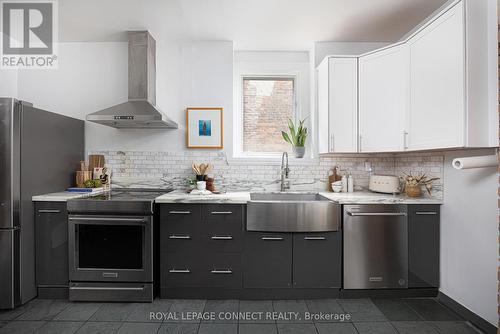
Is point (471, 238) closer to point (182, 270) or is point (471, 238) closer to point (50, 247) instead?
point (182, 270)

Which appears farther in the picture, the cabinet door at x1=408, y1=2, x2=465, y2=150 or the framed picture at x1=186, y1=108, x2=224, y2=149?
the framed picture at x1=186, y1=108, x2=224, y2=149

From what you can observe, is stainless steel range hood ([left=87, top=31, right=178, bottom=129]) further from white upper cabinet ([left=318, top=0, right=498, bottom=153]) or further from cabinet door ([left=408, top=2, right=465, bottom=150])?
cabinet door ([left=408, top=2, right=465, bottom=150])

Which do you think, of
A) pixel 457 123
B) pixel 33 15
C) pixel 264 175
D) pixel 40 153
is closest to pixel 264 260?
→ pixel 264 175

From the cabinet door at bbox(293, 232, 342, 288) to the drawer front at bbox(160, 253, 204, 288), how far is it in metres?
0.89

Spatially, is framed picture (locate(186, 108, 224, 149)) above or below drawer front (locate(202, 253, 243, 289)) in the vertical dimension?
above

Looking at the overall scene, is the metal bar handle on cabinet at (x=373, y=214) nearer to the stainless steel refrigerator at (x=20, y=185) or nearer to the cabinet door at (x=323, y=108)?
the cabinet door at (x=323, y=108)

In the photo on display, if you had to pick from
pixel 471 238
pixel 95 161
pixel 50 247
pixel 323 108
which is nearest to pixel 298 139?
pixel 323 108

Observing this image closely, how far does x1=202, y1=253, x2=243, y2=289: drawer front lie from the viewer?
2686mm

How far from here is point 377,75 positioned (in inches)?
114

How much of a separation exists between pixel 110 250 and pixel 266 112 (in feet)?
7.58

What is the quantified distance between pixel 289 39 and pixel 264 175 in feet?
5.19

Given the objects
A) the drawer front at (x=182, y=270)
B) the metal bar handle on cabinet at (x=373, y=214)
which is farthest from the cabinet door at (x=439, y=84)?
the drawer front at (x=182, y=270)

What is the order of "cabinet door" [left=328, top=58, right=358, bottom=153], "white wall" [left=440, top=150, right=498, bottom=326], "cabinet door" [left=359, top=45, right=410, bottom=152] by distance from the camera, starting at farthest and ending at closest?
Result: "cabinet door" [left=328, top=58, right=358, bottom=153]
"cabinet door" [left=359, top=45, right=410, bottom=152]
"white wall" [left=440, top=150, right=498, bottom=326]

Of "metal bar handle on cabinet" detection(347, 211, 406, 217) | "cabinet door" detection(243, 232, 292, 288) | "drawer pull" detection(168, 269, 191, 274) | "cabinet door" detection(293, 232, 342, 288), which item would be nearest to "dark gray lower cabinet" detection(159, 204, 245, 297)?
"drawer pull" detection(168, 269, 191, 274)
